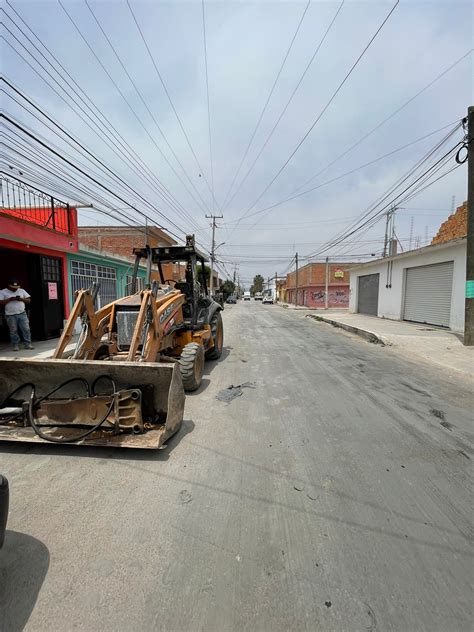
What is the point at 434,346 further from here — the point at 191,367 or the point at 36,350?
the point at 36,350

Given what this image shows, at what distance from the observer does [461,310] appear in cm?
1319

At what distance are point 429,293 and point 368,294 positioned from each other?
24.5 ft

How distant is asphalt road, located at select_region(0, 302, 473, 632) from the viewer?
1771mm

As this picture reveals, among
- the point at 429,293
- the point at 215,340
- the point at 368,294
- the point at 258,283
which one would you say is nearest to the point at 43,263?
the point at 215,340

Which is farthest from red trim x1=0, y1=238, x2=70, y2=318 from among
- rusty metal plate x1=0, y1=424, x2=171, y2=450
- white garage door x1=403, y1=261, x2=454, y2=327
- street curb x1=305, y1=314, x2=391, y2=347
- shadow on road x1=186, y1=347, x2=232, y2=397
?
white garage door x1=403, y1=261, x2=454, y2=327

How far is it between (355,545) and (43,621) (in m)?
1.90

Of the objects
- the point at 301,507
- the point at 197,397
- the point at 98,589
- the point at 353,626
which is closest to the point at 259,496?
the point at 301,507

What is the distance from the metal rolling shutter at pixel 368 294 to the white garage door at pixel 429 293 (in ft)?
13.2

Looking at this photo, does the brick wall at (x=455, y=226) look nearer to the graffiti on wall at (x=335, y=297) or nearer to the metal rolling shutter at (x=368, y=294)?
the metal rolling shutter at (x=368, y=294)

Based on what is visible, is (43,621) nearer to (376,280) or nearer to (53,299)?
(53,299)

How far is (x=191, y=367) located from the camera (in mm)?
5289

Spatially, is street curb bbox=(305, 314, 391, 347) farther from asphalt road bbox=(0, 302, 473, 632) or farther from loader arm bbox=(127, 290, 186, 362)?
loader arm bbox=(127, 290, 186, 362)

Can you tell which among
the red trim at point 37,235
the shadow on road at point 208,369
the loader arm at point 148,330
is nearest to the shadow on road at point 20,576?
the loader arm at point 148,330

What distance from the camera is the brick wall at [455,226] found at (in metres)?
15.3
